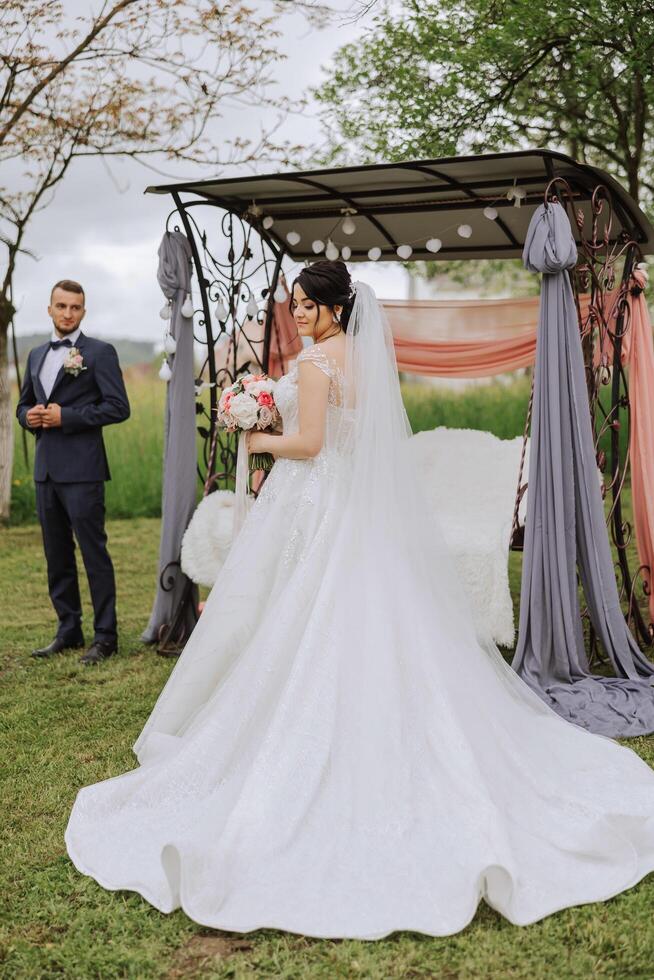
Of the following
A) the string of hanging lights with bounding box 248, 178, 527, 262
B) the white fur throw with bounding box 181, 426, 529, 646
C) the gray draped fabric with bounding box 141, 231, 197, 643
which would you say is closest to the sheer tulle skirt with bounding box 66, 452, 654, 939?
the white fur throw with bounding box 181, 426, 529, 646

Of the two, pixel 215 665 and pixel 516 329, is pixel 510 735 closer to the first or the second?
pixel 215 665

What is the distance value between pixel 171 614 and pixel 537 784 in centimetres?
304

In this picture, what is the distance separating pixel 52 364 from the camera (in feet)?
17.7

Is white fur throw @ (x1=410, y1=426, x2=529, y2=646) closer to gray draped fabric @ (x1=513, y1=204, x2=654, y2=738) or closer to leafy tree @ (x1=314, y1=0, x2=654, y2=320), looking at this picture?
gray draped fabric @ (x1=513, y1=204, x2=654, y2=738)

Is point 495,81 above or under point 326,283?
above

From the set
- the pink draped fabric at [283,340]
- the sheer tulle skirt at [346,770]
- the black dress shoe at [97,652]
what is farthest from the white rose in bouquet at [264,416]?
the pink draped fabric at [283,340]

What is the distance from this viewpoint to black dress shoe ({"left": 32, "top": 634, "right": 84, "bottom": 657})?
5711 millimetres

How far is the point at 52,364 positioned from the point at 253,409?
5.81 ft

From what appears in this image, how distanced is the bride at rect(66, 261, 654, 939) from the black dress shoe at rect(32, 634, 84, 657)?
1944 mm

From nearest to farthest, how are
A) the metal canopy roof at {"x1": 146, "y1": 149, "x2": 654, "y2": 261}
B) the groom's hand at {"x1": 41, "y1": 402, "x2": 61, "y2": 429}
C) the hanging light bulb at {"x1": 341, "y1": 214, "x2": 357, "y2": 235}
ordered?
1. the metal canopy roof at {"x1": 146, "y1": 149, "x2": 654, "y2": 261}
2. the groom's hand at {"x1": 41, "y1": 402, "x2": 61, "y2": 429}
3. the hanging light bulb at {"x1": 341, "y1": 214, "x2": 357, "y2": 235}

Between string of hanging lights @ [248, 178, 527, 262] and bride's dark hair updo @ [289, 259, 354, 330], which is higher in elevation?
string of hanging lights @ [248, 178, 527, 262]

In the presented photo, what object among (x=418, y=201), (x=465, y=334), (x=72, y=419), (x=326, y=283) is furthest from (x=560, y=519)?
(x=72, y=419)

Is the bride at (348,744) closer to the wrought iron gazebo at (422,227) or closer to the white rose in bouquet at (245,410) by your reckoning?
the white rose in bouquet at (245,410)

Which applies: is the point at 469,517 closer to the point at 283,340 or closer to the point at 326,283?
the point at 283,340
